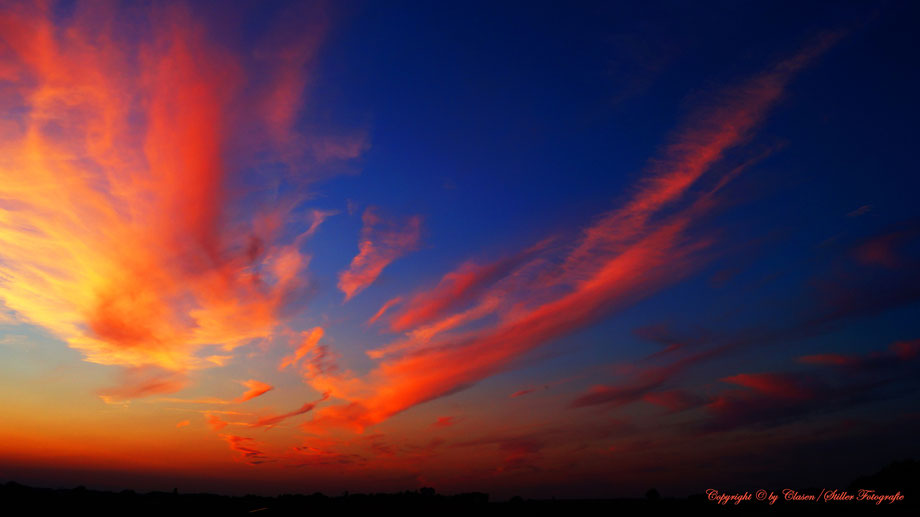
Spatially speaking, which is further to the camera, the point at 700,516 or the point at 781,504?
the point at 781,504

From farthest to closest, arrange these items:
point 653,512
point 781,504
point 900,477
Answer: point 900,477 → point 781,504 → point 653,512

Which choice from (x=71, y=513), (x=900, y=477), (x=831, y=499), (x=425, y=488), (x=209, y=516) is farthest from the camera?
(x=425, y=488)

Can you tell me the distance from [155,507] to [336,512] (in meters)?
24.3

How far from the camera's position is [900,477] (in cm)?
8831

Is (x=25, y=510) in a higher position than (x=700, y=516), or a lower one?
higher

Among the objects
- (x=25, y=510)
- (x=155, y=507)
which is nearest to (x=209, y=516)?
(x=155, y=507)

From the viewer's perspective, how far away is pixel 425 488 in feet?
399

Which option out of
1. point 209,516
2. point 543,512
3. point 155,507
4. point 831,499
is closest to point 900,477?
point 831,499

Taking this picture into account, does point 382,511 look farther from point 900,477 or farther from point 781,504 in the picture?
point 900,477

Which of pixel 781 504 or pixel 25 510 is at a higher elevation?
pixel 25 510

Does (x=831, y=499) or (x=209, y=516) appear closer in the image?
(x=209, y=516)

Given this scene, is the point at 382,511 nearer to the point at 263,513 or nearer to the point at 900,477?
Result: the point at 263,513

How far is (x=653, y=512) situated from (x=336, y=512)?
1692 inches

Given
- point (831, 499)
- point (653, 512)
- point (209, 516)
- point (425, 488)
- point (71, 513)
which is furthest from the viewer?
point (425, 488)
